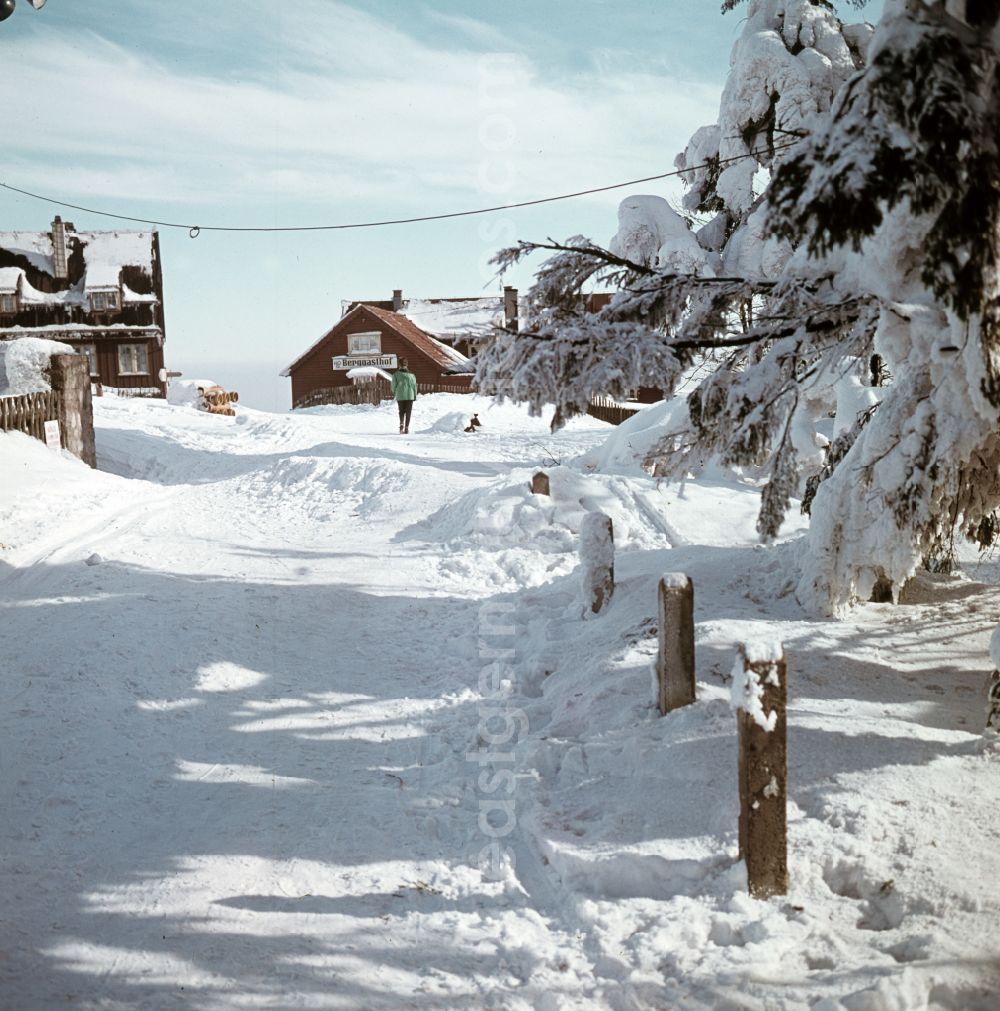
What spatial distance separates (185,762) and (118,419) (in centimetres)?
1643

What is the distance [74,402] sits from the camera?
46.1 feet

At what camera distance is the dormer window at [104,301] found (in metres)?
36.6

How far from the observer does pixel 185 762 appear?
5289 mm

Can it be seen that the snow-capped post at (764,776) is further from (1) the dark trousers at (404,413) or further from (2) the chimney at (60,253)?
(2) the chimney at (60,253)

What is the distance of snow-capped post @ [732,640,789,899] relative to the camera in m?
3.54

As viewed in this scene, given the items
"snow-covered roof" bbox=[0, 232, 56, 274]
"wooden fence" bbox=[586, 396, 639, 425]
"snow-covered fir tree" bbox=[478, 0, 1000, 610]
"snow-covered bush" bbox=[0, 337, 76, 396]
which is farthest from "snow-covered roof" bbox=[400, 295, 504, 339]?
"snow-covered fir tree" bbox=[478, 0, 1000, 610]

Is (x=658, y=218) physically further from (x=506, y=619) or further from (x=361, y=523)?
(x=506, y=619)

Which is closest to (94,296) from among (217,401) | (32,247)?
(32,247)

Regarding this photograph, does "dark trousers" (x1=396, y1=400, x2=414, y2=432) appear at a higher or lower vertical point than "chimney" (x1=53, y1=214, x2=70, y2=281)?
lower

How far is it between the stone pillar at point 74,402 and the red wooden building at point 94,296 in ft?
79.1

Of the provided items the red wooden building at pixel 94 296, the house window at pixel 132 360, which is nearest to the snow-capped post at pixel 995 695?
the red wooden building at pixel 94 296

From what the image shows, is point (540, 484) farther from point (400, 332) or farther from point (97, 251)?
point (97, 251)

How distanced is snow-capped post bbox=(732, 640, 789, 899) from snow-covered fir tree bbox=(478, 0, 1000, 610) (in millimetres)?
1611

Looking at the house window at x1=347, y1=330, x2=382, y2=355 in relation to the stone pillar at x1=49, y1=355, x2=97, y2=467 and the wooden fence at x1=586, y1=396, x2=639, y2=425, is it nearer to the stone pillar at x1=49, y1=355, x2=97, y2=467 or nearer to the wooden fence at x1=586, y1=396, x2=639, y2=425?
the wooden fence at x1=586, y1=396, x2=639, y2=425
